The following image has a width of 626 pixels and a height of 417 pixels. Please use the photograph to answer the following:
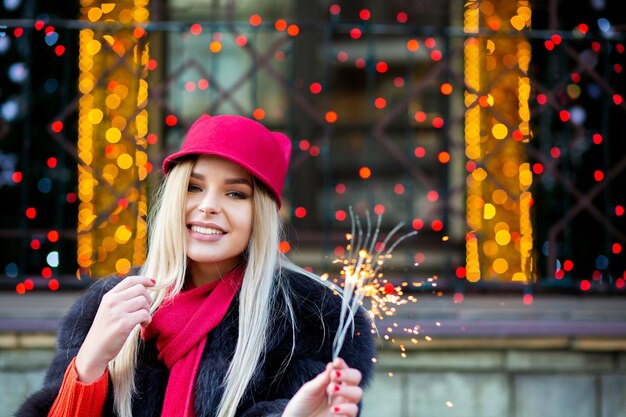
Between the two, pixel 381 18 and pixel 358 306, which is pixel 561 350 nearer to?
pixel 358 306

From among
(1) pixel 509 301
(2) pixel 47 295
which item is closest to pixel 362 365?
(1) pixel 509 301

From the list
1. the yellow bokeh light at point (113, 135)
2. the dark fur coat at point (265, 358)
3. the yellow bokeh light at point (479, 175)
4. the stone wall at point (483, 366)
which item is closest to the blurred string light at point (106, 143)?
the yellow bokeh light at point (113, 135)

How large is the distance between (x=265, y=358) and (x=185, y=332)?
0.75 feet

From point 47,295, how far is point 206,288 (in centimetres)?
222

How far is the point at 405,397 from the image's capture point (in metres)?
3.89

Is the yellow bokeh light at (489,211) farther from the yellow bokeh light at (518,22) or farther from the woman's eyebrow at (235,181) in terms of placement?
the woman's eyebrow at (235,181)

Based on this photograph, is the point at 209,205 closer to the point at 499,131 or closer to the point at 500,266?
the point at 500,266

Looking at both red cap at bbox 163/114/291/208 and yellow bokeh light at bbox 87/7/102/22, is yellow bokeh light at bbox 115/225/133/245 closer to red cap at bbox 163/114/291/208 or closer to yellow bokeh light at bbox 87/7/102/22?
yellow bokeh light at bbox 87/7/102/22

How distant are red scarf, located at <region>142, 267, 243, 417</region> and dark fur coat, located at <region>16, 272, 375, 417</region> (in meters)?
0.03

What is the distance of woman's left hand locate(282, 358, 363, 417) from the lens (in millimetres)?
1821

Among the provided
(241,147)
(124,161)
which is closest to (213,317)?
(241,147)

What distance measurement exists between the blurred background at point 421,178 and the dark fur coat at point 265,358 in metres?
1.14

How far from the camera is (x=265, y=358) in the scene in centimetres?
227

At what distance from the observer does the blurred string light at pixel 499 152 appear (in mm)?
4895
